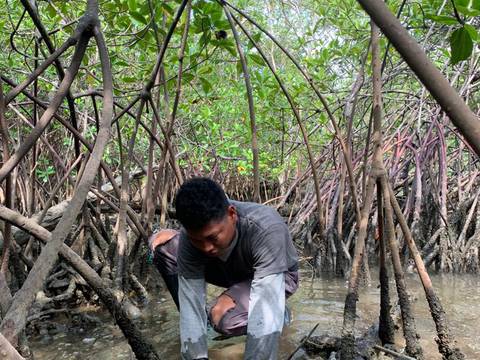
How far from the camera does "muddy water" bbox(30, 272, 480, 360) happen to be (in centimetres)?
249

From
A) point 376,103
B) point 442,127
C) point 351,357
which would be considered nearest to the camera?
point 351,357

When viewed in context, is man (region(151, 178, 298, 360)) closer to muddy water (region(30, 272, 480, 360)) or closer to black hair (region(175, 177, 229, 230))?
black hair (region(175, 177, 229, 230))

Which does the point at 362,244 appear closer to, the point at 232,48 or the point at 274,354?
the point at 274,354

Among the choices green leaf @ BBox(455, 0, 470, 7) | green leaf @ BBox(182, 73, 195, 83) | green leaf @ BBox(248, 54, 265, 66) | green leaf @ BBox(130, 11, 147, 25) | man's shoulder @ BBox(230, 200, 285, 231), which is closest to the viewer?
green leaf @ BBox(455, 0, 470, 7)

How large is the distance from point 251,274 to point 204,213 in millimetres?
613

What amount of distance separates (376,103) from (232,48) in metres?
0.91

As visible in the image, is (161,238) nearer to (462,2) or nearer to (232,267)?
(232,267)

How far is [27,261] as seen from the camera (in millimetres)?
3191

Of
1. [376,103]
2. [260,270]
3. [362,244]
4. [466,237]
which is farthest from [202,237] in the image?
[466,237]

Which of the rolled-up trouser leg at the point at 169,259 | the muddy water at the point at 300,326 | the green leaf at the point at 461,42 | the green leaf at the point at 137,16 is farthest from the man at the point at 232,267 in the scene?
the green leaf at the point at 137,16

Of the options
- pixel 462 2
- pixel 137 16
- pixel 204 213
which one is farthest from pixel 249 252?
pixel 137 16

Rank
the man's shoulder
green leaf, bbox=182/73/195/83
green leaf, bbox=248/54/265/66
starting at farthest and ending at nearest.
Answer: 1. green leaf, bbox=182/73/195/83
2. green leaf, bbox=248/54/265/66
3. the man's shoulder

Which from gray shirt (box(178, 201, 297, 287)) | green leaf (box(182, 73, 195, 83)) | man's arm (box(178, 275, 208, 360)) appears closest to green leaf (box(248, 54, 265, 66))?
green leaf (box(182, 73, 195, 83))

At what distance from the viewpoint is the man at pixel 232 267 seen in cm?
169
